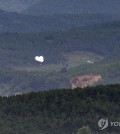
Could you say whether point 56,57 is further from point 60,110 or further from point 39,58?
point 60,110

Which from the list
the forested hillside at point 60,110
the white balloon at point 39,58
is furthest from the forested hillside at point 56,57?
the forested hillside at point 60,110

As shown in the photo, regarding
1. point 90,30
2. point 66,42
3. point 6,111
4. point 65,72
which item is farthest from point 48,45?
point 6,111

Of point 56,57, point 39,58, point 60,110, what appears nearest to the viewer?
point 60,110

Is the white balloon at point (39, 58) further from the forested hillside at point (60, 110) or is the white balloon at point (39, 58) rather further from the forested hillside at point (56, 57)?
the forested hillside at point (60, 110)

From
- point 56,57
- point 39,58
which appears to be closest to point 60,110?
point 56,57

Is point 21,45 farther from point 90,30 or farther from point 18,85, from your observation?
point 18,85

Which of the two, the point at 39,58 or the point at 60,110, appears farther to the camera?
the point at 39,58

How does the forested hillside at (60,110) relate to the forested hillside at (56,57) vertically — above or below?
below

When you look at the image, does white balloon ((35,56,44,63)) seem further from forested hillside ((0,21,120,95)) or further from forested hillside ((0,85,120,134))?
forested hillside ((0,85,120,134))
